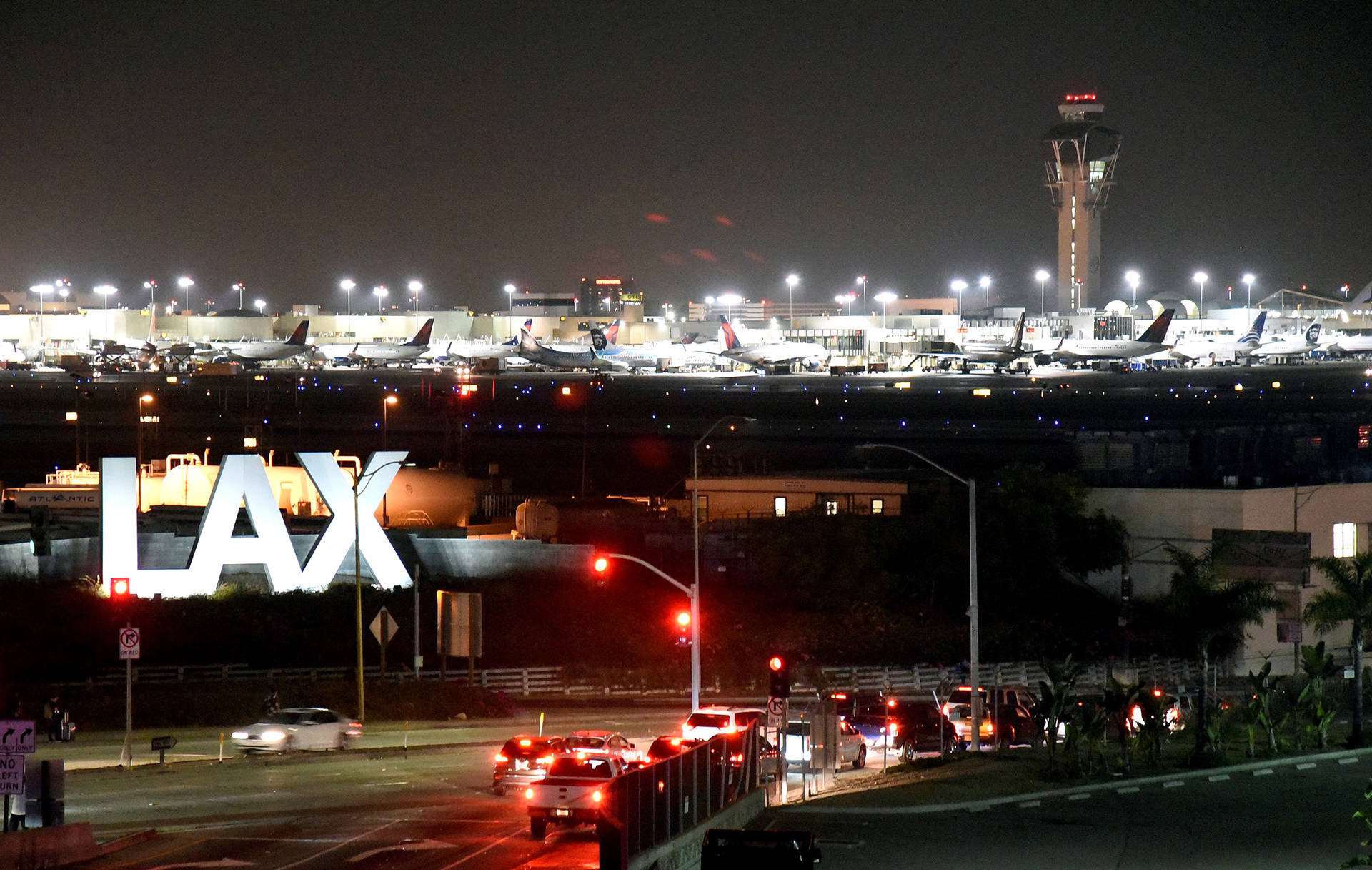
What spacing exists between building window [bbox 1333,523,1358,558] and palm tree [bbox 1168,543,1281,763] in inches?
176

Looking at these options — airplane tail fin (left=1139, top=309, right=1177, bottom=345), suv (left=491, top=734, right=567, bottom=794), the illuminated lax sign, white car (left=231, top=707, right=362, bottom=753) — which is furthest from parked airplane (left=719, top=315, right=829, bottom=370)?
suv (left=491, top=734, right=567, bottom=794)

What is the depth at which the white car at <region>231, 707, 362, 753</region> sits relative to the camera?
106 feet

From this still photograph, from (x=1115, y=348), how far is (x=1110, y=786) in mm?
159397

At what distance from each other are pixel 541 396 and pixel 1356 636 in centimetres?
10015

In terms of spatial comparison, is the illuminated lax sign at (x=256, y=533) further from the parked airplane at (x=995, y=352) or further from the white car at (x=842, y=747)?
the parked airplane at (x=995, y=352)

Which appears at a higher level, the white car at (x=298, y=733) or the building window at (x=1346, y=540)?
the building window at (x=1346, y=540)

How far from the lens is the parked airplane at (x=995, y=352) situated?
16900cm

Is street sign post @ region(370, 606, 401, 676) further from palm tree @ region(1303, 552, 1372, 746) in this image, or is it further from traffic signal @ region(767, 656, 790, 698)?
palm tree @ region(1303, 552, 1372, 746)

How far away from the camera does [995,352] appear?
170250mm

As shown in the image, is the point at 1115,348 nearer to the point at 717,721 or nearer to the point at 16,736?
the point at 717,721

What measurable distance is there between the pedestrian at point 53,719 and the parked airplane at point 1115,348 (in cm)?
15376

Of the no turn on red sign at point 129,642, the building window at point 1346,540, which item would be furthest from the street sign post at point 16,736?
the building window at point 1346,540

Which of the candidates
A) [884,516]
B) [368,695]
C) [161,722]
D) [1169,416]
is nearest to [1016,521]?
[884,516]

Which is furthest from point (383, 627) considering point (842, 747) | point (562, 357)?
point (562, 357)
